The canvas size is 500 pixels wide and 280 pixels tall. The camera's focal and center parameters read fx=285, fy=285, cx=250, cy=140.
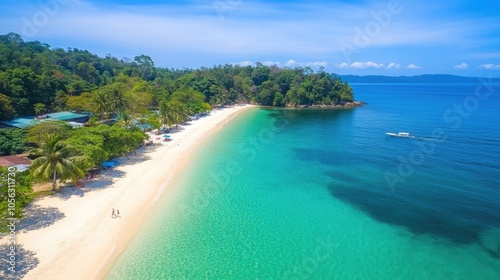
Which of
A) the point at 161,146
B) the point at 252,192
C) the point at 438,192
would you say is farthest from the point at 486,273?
the point at 161,146

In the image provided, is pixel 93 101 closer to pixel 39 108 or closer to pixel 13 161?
pixel 39 108

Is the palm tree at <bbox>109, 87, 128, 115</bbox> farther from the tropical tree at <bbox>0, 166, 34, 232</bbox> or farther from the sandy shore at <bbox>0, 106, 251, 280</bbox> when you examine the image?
the tropical tree at <bbox>0, 166, 34, 232</bbox>

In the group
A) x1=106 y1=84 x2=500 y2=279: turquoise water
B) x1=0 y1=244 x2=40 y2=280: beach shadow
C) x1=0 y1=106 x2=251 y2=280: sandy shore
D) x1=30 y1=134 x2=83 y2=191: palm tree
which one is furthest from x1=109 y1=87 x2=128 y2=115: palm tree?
x1=0 y1=244 x2=40 y2=280: beach shadow

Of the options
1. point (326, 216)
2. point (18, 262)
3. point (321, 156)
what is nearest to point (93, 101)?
point (18, 262)

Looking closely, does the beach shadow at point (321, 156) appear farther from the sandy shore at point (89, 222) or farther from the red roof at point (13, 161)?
the red roof at point (13, 161)

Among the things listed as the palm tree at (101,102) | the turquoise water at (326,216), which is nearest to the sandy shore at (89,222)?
the turquoise water at (326,216)
